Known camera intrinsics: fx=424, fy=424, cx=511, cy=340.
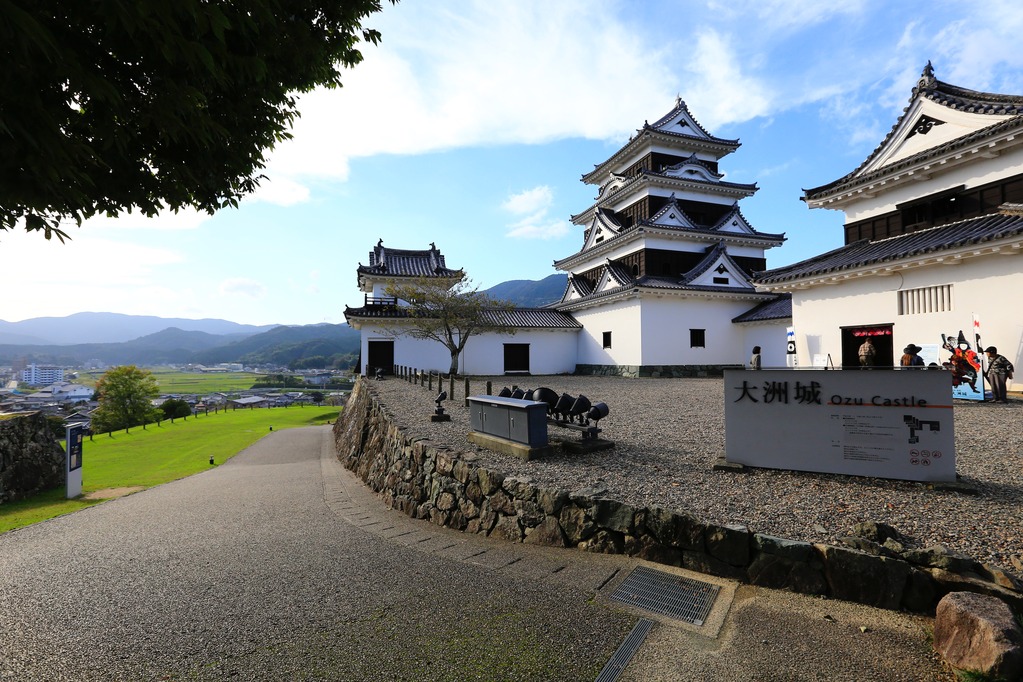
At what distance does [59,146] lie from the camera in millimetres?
2709

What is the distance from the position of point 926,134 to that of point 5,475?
28653 mm

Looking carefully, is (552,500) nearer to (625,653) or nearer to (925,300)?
(625,653)

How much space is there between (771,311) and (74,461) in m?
26.5

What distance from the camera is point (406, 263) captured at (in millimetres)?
28312

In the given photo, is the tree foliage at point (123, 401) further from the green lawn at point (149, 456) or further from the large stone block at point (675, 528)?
the large stone block at point (675, 528)

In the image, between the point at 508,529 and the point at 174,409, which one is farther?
the point at 174,409

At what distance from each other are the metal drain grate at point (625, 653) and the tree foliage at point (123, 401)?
145 feet

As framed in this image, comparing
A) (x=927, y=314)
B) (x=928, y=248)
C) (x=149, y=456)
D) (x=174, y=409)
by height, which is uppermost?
(x=928, y=248)

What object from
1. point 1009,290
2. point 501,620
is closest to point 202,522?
point 501,620

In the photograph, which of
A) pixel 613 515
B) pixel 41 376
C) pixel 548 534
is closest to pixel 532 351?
pixel 548 534

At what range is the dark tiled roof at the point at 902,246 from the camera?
10.6m

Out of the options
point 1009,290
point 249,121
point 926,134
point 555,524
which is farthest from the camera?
point 926,134

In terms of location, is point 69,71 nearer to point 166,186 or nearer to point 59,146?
point 59,146

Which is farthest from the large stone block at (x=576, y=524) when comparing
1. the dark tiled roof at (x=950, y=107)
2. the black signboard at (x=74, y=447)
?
the dark tiled roof at (x=950, y=107)
